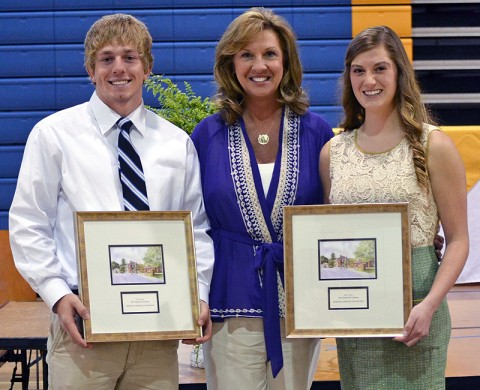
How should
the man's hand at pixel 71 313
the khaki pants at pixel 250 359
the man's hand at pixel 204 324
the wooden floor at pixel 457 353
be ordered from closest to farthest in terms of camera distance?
A: the man's hand at pixel 71 313 < the man's hand at pixel 204 324 < the khaki pants at pixel 250 359 < the wooden floor at pixel 457 353

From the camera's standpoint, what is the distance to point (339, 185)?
2.13 metres

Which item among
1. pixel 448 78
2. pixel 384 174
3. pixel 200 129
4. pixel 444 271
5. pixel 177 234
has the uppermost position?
pixel 448 78

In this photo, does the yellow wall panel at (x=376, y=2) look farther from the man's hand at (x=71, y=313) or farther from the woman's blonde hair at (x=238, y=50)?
the man's hand at (x=71, y=313)

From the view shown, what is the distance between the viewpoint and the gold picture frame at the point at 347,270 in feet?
6.61

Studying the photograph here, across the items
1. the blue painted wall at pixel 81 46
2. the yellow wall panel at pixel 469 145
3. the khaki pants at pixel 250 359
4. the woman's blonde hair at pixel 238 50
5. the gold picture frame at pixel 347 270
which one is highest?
the blue painted wall at pixel 81 46

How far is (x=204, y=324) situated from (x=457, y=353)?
155 cm

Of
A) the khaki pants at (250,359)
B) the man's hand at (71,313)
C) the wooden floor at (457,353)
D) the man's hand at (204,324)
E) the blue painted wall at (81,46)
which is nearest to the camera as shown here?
the man's hand at (71,313)

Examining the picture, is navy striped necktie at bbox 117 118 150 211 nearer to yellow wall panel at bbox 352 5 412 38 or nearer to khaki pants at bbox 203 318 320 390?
khaki pants at bbox 203 318 320 390

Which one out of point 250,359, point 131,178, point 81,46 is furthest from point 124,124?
point 81,46

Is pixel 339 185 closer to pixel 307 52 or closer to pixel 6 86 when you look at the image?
pixel 307 52

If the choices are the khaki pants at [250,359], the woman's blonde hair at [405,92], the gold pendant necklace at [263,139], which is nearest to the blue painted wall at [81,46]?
the gold pendant necklace at [263,139]

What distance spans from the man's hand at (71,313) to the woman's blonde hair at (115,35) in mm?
686

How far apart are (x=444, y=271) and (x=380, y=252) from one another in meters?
0.18

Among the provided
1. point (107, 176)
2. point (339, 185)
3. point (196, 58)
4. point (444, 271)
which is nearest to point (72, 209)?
point (107, 176)
